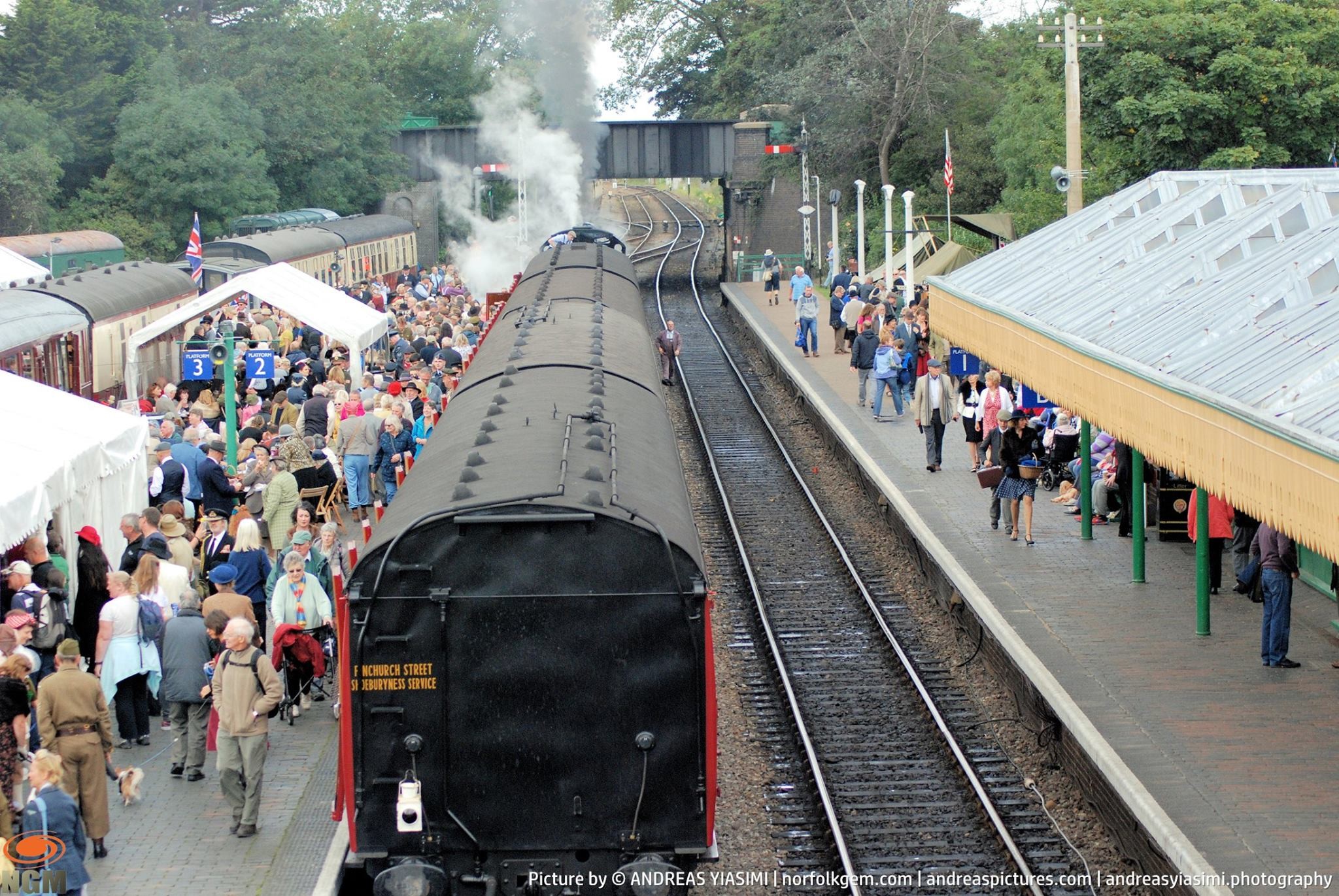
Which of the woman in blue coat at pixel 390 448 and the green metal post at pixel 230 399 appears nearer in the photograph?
the green metal post at pixel 230 399

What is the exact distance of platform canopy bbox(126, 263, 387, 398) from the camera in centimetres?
2105

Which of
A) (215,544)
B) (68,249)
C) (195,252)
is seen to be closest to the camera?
(215,544)

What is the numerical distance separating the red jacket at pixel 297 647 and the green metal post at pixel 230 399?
5939mm

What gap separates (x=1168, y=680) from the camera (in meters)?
12.0

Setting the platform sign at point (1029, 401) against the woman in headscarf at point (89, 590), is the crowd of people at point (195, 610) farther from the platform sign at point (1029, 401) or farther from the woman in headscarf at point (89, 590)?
the platform sign at point (1029, 401)

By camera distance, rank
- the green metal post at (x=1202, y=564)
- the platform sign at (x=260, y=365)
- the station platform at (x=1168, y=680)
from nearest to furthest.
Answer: the station platform at (x=1168, y=680) < the green metal post at (x=1202, y=564) < the platform sign at (x=260, y=365)

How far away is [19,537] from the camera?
1116 cm

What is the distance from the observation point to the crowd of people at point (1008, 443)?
12.3 meters

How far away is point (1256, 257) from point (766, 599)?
19.3 feet

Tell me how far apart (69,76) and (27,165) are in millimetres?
9054

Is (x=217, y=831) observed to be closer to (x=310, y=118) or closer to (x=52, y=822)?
(x=52, y=822)

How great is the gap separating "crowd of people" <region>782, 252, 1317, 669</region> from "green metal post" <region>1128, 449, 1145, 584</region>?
1.45 feet

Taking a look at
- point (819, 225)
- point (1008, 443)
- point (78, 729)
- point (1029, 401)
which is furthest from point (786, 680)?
point (819, 225)

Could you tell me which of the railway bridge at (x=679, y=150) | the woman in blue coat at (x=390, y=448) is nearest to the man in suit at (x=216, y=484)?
→ the woman in blue coat at (x=390, y=448)
